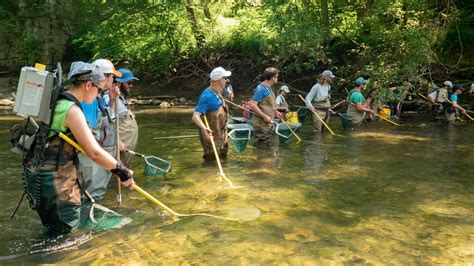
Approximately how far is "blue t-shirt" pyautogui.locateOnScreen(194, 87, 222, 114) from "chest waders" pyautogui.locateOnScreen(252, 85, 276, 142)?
5.94 feet

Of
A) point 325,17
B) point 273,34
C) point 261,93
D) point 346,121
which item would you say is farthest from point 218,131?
point 273,34

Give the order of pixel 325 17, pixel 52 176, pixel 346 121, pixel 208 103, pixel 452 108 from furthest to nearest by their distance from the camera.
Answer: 1. pixel 325 17
2. pixel 452 108
3. pixel 346 121
4. pixel 208 103
5. pixel 52 176

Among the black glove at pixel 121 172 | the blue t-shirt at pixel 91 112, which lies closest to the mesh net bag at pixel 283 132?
the blue t-shirt at pixel 91 112

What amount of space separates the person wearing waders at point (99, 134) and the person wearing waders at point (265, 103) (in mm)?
3736

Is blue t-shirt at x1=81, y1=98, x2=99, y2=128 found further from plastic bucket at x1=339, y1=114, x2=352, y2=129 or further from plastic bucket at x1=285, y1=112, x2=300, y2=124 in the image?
plastic bucket at x1=339, y1=114, x2=352, y2=129

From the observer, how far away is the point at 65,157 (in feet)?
13.1

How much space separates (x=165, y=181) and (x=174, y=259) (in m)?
2.97

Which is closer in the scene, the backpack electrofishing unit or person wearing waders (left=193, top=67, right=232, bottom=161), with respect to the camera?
the backpack electrofishing unit

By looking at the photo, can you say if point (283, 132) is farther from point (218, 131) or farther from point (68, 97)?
point (68, 97)

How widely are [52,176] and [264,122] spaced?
236 inches

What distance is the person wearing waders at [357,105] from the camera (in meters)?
12.6

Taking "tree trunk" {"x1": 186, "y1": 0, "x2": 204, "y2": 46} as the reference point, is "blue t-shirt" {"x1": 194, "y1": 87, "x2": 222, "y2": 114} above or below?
below

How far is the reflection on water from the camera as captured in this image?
4180 millimetres

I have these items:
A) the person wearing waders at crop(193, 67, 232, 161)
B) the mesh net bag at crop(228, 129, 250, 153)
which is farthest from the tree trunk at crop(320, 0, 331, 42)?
the person wearing waders at crop(193, 67, 232, 161)
